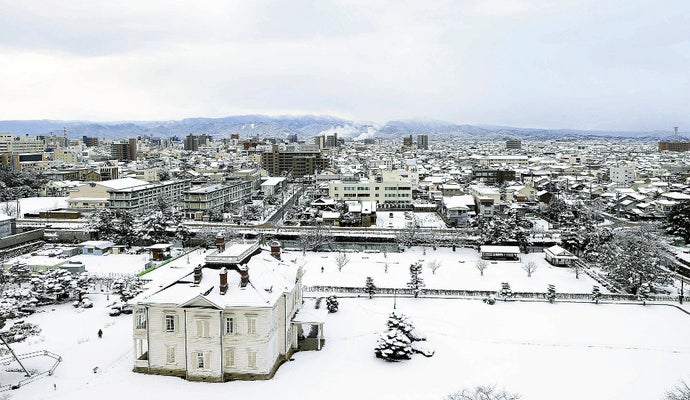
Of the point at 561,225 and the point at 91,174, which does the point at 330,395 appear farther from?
the point at 91,174

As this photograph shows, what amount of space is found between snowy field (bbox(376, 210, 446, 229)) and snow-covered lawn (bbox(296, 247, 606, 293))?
5.65 meters

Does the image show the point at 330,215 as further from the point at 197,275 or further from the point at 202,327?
the point at 202,327

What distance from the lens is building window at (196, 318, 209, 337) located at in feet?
38.4

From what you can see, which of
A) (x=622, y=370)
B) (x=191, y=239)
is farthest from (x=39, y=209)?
(x=622, y=370)

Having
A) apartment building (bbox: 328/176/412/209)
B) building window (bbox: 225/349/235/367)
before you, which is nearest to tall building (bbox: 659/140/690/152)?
apartment building (bbox: 328/176/412/209)

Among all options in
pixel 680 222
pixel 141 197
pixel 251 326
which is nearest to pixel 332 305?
pixel 251 326

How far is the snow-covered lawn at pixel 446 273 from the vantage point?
1959cm

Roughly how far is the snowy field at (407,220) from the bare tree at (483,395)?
61.5ft

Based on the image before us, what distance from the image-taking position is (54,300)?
1709 cm

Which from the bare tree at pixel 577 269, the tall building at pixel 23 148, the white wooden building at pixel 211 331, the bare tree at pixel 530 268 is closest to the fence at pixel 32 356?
the white wooden building at pixel 211 331

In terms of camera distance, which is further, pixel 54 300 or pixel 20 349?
pixel 54 300

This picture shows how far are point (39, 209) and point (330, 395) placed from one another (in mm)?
34337

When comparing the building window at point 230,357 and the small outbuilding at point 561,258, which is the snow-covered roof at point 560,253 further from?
the building window at point 230,357

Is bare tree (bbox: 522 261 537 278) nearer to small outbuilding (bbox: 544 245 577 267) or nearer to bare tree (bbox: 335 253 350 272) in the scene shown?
small outbuilding (bbox: 544 245 577 267)
